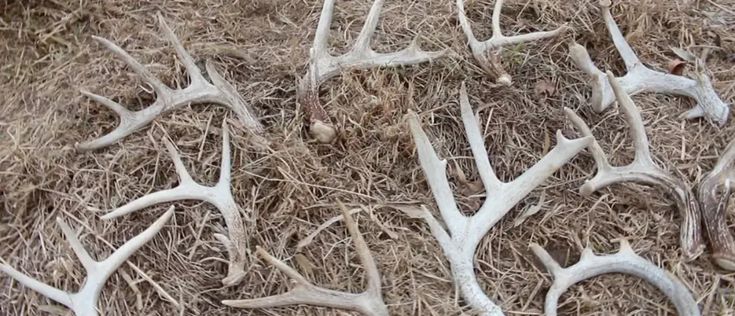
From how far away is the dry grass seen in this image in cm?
223

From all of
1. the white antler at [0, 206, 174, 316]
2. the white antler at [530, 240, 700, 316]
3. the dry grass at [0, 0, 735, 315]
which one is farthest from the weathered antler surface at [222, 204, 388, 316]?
the white antler at [530, 240, 700, 316]

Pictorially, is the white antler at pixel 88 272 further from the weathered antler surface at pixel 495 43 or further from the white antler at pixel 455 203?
the weathered antler surface at pixel 495 43

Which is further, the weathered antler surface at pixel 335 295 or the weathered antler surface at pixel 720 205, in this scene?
the weathered antler surface at pixel 720 205

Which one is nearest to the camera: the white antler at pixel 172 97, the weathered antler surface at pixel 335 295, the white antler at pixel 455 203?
the weathered antler surface at pixel 335 295

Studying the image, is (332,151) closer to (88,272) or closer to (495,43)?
(495,43)

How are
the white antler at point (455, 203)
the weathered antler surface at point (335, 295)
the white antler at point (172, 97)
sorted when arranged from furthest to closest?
the white antler at point (172, 97), the white antler at point (455, 203), the weathered antler surface at point (335, 295)

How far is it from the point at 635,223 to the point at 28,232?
6.23 ft

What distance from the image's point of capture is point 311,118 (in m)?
2.42

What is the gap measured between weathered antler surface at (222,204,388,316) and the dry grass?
8cm

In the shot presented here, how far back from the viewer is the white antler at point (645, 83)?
2.44 meters

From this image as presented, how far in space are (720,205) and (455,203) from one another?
0.79 m

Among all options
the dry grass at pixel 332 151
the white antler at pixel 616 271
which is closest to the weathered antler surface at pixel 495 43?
the dry grass at pixel 332 151

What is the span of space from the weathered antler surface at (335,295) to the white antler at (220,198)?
0.15 m

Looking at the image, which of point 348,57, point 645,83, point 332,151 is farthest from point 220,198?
point 645,83
